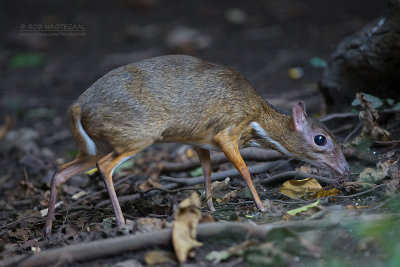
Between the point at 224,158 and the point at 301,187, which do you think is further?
the point at 224,158

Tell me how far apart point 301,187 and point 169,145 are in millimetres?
3717

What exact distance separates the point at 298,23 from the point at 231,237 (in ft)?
27.1

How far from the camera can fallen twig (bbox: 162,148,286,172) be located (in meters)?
6.28

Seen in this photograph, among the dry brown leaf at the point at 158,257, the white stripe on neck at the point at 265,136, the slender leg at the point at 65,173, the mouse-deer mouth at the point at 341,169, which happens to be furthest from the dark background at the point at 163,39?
the dry brown leaf at the point at 158,257

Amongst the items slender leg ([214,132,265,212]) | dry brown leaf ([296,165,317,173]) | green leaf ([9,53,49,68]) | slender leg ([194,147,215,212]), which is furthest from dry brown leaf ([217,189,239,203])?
green leaf ([9,53,49,68])

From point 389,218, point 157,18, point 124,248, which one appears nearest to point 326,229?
point 389,218

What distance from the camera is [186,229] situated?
366cm

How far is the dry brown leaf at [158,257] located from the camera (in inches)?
140

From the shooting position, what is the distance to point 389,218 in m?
3.69

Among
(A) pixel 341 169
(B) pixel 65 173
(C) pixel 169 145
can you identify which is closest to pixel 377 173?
(A) pixel 341 169

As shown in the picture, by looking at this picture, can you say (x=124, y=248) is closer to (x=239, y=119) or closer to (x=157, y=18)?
(x=239, y=119)

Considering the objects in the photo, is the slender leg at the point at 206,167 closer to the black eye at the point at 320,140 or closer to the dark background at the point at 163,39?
the black eye at the point at 320,140

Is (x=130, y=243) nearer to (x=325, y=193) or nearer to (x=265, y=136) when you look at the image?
(x=325, y=193)

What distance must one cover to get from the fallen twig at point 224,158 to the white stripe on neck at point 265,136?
0.55 m
